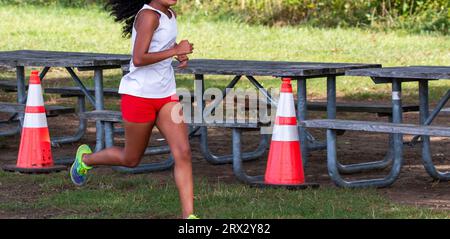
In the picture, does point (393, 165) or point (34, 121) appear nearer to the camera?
point (393, 165)

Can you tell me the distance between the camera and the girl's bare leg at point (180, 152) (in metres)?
6.73

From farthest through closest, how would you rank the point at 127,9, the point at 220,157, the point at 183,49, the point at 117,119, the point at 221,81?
the point at 221,81 < the point at 220,157 < the point at 117,119 < the point at 127,9 < the point at 183,49

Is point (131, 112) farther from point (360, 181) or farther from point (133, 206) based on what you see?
point (360, 181)

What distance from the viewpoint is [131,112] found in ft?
22.9

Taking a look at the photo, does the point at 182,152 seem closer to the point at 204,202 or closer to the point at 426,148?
the point at 204,202

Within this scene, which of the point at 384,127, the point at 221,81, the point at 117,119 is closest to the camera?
the point at 384,127

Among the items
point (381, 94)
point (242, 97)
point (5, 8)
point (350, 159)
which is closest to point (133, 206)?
point (350, 159)

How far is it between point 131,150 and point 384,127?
6.53 ft

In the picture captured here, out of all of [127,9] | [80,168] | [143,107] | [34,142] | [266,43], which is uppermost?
[266,43]

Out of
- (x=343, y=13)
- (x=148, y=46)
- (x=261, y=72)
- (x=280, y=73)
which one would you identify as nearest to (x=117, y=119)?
(x=261, y=72)

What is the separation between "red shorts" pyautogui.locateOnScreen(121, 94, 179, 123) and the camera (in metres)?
6.92

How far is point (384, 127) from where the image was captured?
8242 millimetres

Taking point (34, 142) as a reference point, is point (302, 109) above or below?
above

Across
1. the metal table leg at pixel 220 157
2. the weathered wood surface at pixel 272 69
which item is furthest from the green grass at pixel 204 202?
the metal table leg at pixel 220 157
